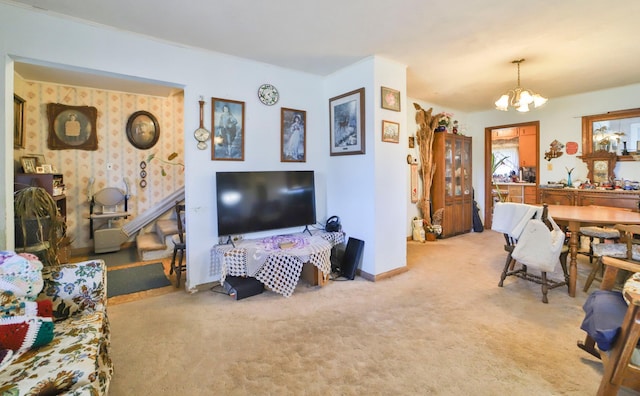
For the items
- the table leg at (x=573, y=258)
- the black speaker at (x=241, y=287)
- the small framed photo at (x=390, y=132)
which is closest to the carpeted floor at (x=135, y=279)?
the black speaker at (x=241, y=287)

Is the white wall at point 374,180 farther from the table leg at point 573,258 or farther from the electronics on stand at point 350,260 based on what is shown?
the table leg at point 573,258

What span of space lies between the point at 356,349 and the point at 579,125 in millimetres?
5633

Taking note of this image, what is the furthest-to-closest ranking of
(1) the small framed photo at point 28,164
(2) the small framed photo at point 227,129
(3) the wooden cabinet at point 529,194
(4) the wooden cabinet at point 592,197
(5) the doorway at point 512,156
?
(3) the wooden cabinet at point 529,194 < (5) the doorway at point 512,156 < (4) the wooden cabinet at point 592,197 < (1) the small framed photo at point 28,164 < (2) the small framed photo at point 227,129

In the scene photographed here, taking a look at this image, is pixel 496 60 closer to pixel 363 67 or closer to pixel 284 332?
pixel 363 67

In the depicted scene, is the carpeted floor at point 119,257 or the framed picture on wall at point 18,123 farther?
the carpeted floor at point 119,257

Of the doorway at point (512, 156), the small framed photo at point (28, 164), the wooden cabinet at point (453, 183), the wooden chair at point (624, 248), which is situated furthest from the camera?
the doorway at point (512, 156)

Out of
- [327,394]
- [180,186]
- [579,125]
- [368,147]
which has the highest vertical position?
[579,125]

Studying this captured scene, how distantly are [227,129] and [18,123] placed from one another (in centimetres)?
293

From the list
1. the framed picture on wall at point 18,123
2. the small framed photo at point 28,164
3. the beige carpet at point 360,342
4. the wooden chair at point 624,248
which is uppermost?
the framed picture on wall at point 18,123

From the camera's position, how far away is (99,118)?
4742 millimetres

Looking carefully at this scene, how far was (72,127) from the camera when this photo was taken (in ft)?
14.9

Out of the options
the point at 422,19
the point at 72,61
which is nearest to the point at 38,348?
the point at 72,61

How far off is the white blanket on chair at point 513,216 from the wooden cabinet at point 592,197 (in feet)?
8.10

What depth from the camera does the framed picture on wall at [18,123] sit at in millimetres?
3779
